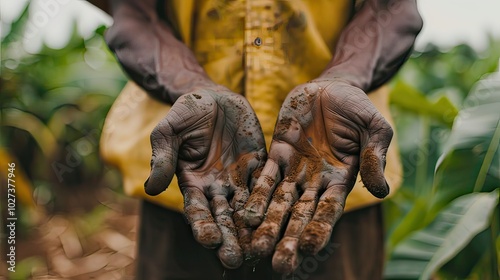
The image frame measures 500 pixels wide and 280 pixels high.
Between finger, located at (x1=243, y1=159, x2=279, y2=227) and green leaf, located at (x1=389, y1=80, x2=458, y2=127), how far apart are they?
3.83 feet

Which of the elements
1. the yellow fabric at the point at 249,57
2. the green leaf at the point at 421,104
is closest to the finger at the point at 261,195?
the yellow fabric at the point at 249,57

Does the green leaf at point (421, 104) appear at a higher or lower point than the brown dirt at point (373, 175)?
lower

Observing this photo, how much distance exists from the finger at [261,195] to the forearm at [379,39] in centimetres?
17

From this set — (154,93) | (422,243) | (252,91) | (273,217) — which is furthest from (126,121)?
(422,243)

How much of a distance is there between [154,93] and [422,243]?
0.89 metres

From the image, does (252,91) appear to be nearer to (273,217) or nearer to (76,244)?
(273,217)

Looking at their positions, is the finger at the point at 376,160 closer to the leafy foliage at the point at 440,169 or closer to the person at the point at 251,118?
the person at the point at 251,118

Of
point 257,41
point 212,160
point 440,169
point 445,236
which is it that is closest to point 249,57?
point 257,41

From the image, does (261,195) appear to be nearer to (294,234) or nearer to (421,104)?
(294,234)

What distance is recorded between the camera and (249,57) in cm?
91

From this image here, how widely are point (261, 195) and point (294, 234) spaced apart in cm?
7

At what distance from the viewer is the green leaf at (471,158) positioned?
4.76 ft

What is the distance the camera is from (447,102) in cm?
192

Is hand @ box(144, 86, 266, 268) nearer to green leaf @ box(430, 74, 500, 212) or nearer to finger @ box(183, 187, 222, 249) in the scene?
finger @ box(183, 187, 222, 249)
